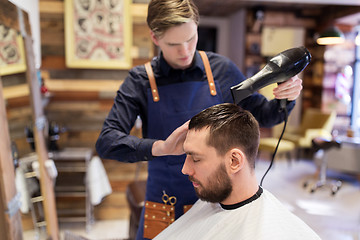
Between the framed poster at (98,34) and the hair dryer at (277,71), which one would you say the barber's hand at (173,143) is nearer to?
the hair dryer at (277,71)

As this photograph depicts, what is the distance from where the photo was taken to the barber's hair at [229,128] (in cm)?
95

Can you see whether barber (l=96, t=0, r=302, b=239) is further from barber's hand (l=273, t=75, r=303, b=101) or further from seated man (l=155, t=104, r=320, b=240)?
seated man (l=155, t=104, r=320, b=240)

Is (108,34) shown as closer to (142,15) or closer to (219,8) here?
(142,15)

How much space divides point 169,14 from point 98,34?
8.29 feet

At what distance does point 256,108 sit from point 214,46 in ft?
24.4

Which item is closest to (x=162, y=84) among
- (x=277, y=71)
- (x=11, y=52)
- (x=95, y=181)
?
(x=277, y=71)

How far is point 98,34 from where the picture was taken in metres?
3.38

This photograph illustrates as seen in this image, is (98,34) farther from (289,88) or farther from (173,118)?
(289,88)

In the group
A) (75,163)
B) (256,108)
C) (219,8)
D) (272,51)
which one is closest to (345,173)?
(272,51)

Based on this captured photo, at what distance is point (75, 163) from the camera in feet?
10.8

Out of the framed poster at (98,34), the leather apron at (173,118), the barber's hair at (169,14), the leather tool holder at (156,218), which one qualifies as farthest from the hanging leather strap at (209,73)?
the framed poster at (98,34)

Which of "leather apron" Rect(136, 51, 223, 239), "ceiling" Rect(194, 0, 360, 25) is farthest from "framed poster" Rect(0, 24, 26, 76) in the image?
"ceiling" Rect(194, 0, 360, 25)

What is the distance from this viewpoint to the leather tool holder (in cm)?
120

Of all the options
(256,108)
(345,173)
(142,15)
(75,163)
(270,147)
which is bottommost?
(345,173)
